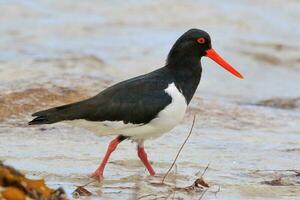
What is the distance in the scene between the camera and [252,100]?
13102mm

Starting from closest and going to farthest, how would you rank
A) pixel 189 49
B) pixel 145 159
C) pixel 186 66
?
pixel 145 159
pixel 186 66
pixel 189 49

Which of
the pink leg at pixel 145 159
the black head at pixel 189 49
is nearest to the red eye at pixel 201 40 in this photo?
the black head at pixel 189 49

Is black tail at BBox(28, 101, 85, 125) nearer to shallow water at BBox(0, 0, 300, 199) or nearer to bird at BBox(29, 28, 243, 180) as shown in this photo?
bird at BBox(29, 28, 243, 180)

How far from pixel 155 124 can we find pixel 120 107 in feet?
1.10

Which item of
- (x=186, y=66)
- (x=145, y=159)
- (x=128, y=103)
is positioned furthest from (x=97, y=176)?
(x=186, y=66)

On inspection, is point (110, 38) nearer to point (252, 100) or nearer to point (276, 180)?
point (252, 100)

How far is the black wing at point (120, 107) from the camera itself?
23.5ft

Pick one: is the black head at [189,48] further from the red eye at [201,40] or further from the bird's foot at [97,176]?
the bird's foot at [97,176]

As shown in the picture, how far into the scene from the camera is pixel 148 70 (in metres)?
14.7

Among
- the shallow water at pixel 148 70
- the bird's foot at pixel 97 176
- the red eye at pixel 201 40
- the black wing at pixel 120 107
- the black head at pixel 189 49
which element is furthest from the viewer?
the red eye at pixel 201 40

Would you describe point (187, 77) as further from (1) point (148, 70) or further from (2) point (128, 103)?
(1) point (148, 70)

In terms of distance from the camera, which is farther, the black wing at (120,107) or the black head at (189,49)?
the black head at (189,49)

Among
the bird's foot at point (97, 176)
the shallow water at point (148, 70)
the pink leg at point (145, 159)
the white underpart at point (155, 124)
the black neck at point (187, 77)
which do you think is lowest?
the shallow water at point (148, 70)

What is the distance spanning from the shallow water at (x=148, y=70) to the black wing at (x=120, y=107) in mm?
439
